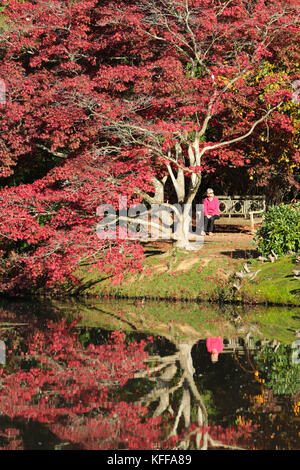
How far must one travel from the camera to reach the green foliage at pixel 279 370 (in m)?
9.50

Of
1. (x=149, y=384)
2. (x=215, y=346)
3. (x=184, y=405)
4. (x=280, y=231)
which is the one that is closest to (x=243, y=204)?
(x=280, y=231)

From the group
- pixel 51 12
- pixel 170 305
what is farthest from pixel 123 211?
pixel 51 12

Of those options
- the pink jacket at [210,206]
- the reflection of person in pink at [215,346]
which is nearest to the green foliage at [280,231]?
the pink jacket at [210,206]

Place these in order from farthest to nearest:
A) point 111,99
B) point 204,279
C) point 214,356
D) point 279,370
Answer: point 111,99
point 204,279
point 214,356
point 279,370

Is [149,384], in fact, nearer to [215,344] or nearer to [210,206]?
[215,344]

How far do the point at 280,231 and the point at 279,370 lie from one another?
787 centimetres

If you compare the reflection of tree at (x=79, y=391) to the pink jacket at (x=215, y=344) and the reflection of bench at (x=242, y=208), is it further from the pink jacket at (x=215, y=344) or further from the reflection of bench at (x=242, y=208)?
the reflection of bench at (x=242, y=208)

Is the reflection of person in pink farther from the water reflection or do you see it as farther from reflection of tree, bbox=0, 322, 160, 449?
reflection of tree, bbox=0, 322, 160, 449

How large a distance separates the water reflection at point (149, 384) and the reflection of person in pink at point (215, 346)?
78 millimetres

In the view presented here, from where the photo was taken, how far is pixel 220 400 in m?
8.95

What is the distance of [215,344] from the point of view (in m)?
12.5

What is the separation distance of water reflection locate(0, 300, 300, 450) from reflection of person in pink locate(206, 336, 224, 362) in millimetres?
78

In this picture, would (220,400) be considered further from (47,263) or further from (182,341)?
(47,263)
